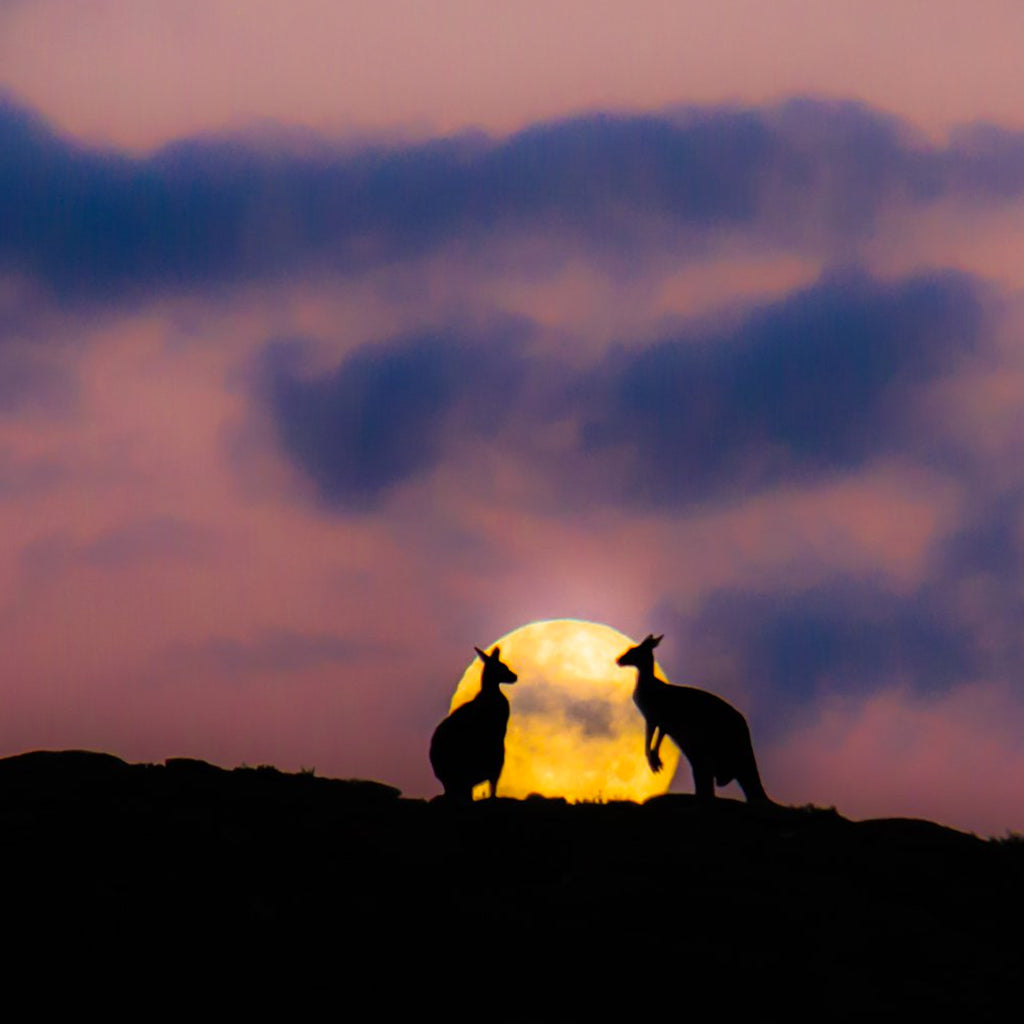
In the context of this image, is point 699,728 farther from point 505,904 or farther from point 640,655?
point 505,904

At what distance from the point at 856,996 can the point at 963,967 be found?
6.63ft

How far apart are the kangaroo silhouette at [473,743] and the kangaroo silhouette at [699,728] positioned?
6.94 ft

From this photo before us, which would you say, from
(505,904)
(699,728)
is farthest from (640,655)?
(505,904)

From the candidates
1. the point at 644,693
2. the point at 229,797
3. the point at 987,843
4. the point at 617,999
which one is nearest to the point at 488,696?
the point at 644,693

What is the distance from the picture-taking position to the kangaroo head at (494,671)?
72.3 ft

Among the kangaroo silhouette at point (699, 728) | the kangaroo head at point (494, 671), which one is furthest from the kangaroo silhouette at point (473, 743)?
the kangaroo silhouette at point (699, 728)

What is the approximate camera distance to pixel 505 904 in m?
15.1

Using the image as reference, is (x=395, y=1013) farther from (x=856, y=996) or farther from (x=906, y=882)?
(x=906, y=882)

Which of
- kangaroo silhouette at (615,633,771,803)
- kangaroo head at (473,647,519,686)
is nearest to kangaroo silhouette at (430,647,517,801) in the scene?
kangaroo head at (473,647,519,686)

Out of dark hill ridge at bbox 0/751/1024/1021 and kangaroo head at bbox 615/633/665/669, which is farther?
kangaroo head at bbox 615/633/665/669

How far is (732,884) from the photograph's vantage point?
16.1m

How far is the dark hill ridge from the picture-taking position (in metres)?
13.2

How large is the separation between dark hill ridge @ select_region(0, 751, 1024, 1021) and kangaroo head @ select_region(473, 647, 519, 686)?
7.94ft

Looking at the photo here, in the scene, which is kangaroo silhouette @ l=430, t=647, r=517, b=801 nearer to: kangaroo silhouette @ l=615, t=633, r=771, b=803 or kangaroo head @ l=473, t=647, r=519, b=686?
kangaroo head @ l=473, t=647, r=519, b=686
